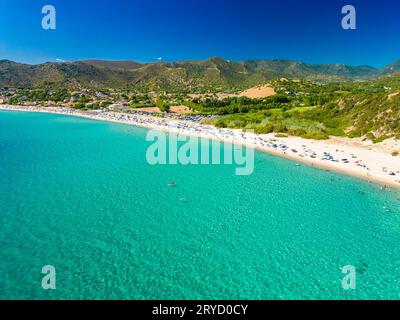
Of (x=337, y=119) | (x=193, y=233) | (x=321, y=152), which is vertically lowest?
(x=193, y=233)

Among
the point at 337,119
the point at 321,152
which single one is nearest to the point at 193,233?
the point at 321,152

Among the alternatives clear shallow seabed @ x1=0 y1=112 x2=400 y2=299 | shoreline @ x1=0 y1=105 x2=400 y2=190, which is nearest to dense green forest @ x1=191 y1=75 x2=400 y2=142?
shoreline @ x1=0 y1=105 x2=400 y2=190

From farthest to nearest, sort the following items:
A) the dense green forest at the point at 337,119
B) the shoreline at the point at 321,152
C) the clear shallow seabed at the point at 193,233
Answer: the dense green forest at the point at 337,119 < the shoreline at the point at 321,152 < the clear shallow seabed at the point at 193,233

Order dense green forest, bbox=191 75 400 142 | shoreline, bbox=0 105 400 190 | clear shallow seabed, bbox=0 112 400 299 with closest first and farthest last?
1. clear shallow seabed, bbox=0 112 400 299
2. shoreline, bbox=0 105 400 190
3. dense green forest, bbox=191 75 400 142

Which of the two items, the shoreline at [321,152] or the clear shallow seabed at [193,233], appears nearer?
the clear shallow seabed at [193,233]

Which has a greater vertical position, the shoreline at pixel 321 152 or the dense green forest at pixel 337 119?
the dense green forest at pixel 337 119

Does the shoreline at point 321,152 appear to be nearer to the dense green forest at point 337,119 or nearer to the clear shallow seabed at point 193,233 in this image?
the clear shallow seabed at point 193,233

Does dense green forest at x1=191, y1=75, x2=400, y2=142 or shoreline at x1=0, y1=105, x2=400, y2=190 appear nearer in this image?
shoreline at x1=0, y1=105, x2=400, y2=190

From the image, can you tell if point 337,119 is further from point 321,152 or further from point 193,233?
point 193,233

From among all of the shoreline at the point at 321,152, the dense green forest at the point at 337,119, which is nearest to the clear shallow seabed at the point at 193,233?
the shoreline at the point at 321,152

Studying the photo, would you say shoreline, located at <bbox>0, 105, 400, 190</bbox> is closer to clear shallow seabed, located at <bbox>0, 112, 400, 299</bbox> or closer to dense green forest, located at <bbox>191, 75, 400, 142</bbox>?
clear shallow seabed, located at <bbox>0, 112, 400, 299</bbox>
